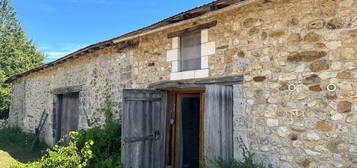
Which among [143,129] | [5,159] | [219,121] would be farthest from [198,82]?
[5,159]

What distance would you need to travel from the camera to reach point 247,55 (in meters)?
4.01

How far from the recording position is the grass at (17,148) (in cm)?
764

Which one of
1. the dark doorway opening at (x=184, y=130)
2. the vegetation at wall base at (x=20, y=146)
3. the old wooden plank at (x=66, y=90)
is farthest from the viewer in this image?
the vegetation at wall base at (x=20, y=146)

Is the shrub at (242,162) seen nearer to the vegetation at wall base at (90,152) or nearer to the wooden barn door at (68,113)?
the vegetation at wall base at (90,152)

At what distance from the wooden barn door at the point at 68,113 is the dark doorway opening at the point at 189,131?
4.21 meters

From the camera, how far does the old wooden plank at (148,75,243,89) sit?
409 cm

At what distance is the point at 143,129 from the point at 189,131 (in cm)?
125

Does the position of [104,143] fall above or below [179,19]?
below

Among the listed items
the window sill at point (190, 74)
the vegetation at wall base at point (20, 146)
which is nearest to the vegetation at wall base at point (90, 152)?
the window sill at point (190, 74)

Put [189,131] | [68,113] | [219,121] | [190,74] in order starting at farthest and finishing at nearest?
[68,113] → [189,131] → [190,74] → [219,121]

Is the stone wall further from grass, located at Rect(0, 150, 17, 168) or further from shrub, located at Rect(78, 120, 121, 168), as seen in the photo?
grass, located at Rect(0, 150, 17, 168)

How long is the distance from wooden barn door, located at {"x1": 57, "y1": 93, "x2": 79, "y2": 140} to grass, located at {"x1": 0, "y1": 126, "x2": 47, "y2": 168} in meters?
1.06

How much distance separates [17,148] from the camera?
9.22 meters

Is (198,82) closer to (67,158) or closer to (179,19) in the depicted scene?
(179,19)
